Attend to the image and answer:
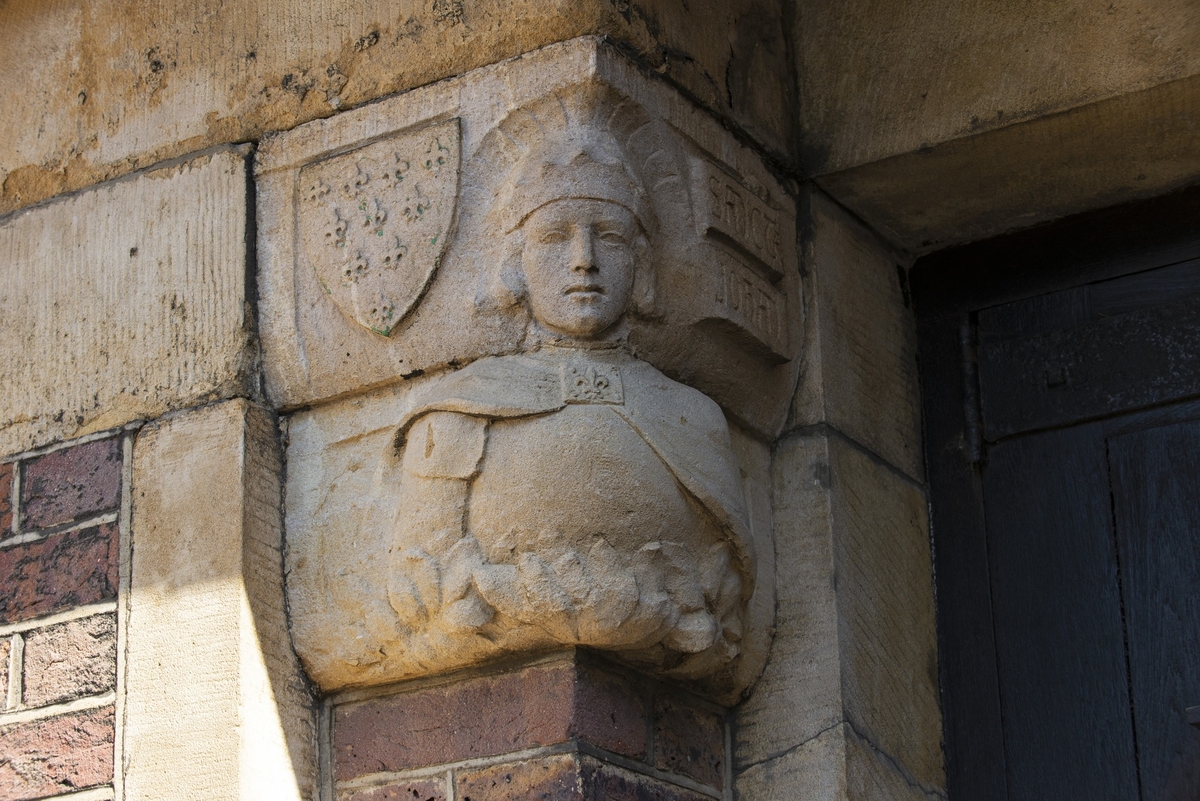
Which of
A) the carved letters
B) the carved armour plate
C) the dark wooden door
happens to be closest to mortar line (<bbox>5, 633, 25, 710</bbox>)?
the carved armour plate

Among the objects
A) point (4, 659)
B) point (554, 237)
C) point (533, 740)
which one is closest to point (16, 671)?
point (4, 659)

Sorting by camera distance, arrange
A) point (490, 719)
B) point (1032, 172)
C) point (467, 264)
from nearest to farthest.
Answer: point (490, 719) → point (467, 264) → point (1032, 172)

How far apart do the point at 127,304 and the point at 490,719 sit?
0.97 m

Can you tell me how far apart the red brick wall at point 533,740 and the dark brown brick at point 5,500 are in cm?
66

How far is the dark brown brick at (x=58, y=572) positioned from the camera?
279 cm

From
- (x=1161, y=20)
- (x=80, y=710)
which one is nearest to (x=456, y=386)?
(x=80, y=710)

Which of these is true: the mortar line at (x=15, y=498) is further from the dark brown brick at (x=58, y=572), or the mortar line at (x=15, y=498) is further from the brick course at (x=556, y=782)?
the brick course at (x=556, y=782)

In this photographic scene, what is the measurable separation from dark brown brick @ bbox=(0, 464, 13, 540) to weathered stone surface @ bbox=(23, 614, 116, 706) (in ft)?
0.67

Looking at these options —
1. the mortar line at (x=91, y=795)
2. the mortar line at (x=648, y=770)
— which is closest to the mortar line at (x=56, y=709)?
the mortar line at (x=91, y=795)

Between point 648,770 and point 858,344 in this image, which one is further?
point 858,344

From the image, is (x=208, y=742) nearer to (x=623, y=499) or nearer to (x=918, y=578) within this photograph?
(x=623, y=499)

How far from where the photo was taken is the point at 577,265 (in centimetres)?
258

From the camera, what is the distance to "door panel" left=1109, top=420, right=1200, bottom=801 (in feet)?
9.05

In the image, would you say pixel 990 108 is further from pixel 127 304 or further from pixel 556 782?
pixel 127 304
